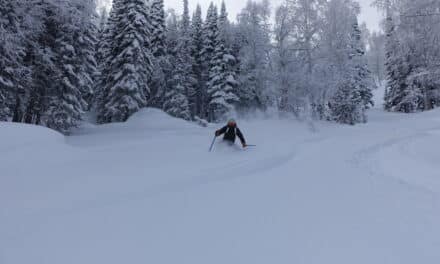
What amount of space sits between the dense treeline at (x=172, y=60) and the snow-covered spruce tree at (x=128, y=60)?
9 cm

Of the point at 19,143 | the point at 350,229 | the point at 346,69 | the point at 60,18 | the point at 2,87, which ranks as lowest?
the point at 350,229

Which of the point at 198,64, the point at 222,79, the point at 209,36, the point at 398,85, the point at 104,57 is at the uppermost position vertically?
the point at 209,36

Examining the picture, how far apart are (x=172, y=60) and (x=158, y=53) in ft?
6.29

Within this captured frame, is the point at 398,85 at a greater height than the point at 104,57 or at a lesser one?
lesser

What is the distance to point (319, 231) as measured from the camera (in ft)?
14.0

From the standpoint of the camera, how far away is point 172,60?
108 ft

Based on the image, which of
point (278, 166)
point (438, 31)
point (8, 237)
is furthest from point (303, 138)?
point (8, 237)

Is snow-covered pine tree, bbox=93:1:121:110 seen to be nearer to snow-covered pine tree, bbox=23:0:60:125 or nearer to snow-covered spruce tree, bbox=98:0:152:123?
snow-covered spruce tree, bbox=98:0:152:123

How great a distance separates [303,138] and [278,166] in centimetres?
740

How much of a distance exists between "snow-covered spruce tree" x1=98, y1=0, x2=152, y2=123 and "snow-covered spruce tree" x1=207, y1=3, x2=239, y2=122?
8174 millimetres

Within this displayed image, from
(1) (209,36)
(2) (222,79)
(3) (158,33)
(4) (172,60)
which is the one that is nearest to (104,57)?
(3) (158,33)

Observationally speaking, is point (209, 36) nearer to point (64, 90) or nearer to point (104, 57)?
point (104, 57)

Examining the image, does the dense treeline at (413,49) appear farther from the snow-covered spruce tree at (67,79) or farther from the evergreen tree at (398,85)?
the snow-covered spruce tree at (67,79)

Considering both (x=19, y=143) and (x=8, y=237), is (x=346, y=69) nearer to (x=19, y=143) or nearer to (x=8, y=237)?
(x=19, y=143)
